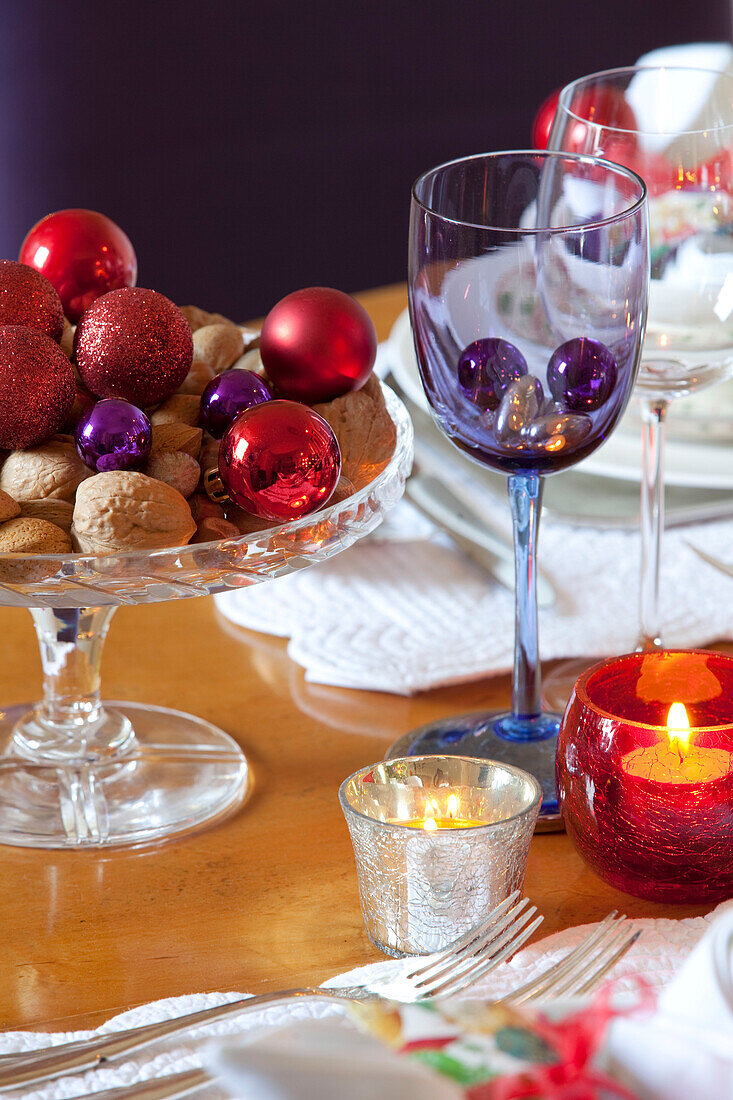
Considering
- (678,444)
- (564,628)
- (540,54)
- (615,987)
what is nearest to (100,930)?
(615,987)

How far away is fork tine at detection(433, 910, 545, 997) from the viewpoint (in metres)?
0.39

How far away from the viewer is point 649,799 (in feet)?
1.42

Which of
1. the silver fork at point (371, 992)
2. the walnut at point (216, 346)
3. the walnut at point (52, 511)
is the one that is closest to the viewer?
the silver fork at point (371, 992)

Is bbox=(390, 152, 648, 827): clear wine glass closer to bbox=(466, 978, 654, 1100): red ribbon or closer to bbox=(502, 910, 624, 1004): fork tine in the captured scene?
bbox=(502, 910, 624, 1004): fork tine

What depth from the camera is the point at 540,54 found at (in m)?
2.00

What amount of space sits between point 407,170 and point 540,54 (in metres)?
0.27

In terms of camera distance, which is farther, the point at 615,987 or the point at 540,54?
the point at 540,54

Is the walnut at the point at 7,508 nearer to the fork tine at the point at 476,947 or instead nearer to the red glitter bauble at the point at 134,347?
the red glitter bauble at the point at 134,347

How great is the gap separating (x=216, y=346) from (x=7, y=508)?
15 cm

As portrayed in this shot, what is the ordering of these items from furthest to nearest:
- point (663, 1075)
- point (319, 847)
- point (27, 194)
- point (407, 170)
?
point (407, 170) < point (27, 194) < point (319, 847) < point (663, 1075)

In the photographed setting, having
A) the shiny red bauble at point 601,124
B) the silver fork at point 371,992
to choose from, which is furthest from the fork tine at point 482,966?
the shiny red bauble at point 601,124

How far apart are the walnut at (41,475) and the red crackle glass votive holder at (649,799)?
199 mm

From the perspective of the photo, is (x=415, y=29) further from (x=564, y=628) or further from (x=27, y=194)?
(x=564, y=628)

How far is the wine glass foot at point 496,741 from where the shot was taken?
54cm
